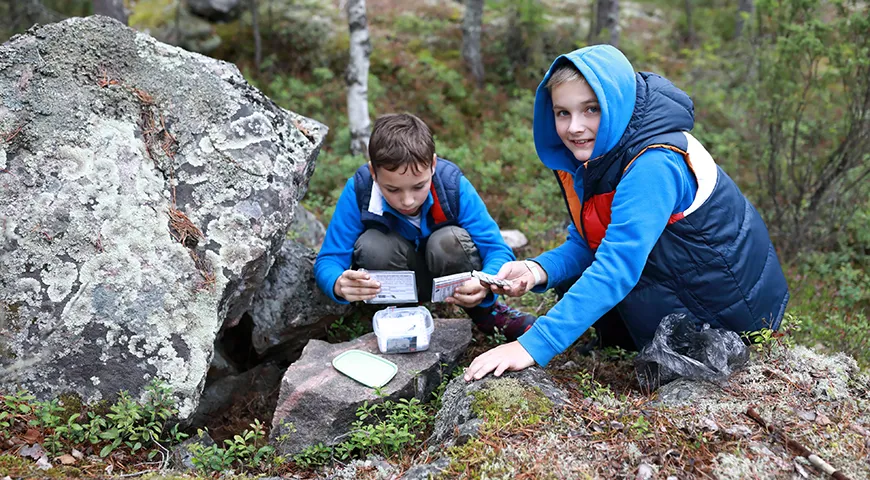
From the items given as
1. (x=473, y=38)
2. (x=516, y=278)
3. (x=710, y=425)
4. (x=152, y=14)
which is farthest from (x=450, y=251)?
(x=152, y=14)

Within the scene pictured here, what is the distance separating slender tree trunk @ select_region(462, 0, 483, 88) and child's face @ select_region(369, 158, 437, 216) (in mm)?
7758

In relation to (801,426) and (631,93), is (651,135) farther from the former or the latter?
(801,426)

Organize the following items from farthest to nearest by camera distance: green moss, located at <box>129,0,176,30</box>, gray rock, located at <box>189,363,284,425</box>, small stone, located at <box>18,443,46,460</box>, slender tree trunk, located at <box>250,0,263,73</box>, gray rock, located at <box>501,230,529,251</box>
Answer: green moss, located at <box>129,0,176,30</box>, slender tree trunk, located at <box>250,0,263,73</box>, gray rock, located at <box>501,230,529,251</box>, gray rock, located at <box>189,363,284,425</box>, small stone, located at <box>18,443,46,460</box>

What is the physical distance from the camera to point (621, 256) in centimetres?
308

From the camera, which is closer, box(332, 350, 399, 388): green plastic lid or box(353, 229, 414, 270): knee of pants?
box(332, 350, 399, 388): green plastic lid

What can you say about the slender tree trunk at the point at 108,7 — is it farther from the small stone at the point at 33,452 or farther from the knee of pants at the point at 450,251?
the small stone at the point at 33,452

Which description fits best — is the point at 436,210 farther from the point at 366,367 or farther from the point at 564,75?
the point at 564,75

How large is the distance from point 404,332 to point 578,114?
1.68 metres

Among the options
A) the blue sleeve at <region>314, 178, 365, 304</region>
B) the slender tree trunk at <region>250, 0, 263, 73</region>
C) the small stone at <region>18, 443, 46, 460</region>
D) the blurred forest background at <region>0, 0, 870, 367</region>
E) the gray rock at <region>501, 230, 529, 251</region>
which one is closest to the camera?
the small stone at <region>18, 443, 46, 460</region>

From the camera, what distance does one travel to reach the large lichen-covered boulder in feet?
10.4

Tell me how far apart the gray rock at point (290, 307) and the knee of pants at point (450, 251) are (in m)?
0.85

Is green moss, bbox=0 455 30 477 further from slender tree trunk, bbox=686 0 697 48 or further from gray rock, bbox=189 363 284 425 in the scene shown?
slender tree trunk, bbox=686 0 697 48

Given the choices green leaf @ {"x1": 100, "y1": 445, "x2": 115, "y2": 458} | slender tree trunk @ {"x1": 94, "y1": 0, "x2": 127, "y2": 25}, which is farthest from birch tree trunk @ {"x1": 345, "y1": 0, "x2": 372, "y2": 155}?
green leaf @ {"x1": 100, "y1": 445, "x2": 115, "y2": 458}

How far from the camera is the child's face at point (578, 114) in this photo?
323 cm
